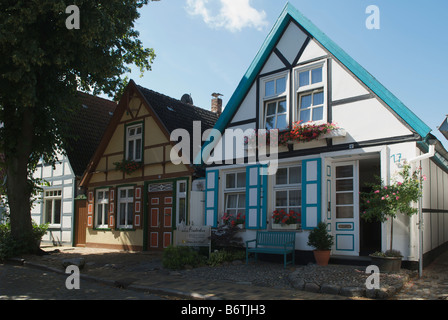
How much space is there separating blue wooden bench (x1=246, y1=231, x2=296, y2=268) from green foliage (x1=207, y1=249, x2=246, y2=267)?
0.32 meters

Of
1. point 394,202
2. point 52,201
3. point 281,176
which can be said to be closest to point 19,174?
point 52,201

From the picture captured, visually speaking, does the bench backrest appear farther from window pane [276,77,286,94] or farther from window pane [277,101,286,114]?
window pane [276,77,286,94]

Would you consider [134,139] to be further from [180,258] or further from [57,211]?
[180,258]

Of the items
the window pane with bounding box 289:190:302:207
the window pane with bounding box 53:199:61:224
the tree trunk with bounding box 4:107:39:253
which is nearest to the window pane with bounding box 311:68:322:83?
the window pane with bounding box 289:190:302:207

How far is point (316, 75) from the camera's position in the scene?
1064 cm

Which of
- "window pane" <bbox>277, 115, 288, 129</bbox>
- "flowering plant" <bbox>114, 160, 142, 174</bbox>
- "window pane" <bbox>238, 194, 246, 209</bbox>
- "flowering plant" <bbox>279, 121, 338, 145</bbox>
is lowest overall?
"window pane" <bbox>238, 194, 246, 209</bbox>

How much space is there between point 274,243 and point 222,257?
1.37 meters

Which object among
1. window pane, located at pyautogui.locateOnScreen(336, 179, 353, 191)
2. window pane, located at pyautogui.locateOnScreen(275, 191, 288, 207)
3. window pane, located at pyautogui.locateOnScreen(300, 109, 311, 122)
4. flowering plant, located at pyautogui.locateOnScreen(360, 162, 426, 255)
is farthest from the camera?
window pane, located at pyautogui.locateOnScreen(275, 191, 288, 207)

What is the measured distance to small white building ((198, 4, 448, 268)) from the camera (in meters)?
9.11

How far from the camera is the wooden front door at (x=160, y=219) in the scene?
47.0 feet

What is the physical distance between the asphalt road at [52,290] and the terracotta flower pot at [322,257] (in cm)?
380

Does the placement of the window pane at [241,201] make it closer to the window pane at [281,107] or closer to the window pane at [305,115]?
the window pane at [281,107]

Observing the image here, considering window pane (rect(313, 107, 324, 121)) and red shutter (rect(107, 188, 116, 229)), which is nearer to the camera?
window pane (rect(313, 107, 324, 121))

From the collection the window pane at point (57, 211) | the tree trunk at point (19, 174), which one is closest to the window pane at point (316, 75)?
the tree trunk at point (19, 174)
